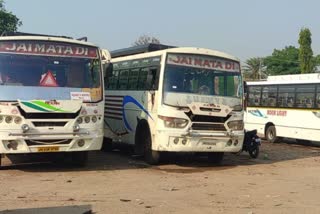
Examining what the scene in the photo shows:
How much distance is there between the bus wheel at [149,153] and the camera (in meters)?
13.8

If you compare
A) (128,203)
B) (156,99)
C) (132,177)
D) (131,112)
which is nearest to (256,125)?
(131,112)

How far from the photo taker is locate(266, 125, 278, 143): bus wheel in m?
23.4

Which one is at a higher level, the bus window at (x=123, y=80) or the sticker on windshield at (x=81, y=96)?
the bus window at (x=123, y=80)

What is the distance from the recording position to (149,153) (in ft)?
46.0

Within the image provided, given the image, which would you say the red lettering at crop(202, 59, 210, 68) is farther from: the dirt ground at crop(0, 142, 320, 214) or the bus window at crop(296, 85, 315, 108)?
the bus window at crop(296, 85, 315, 108)

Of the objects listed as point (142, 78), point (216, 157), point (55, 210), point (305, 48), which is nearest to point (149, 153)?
point (216, 157)

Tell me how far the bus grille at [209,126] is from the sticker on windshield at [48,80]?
343 cm

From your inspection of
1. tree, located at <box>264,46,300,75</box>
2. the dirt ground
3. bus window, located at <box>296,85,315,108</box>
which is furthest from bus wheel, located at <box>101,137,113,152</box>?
tree, located at <box>264,46,300,75</box>

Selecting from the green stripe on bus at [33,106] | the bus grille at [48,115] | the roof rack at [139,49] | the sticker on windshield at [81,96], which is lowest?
the bus grille at [48,115]

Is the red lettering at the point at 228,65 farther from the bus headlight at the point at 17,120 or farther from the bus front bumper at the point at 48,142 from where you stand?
the bus headlight at the point at 17,120

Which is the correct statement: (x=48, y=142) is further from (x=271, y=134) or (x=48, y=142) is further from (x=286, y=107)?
(x=271, y=134)

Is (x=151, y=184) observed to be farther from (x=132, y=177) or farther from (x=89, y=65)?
(x=89, y=65)

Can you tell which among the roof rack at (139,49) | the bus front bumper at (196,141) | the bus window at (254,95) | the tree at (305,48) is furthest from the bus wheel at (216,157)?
the tree at (305,48)

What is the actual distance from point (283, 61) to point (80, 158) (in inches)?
2543
